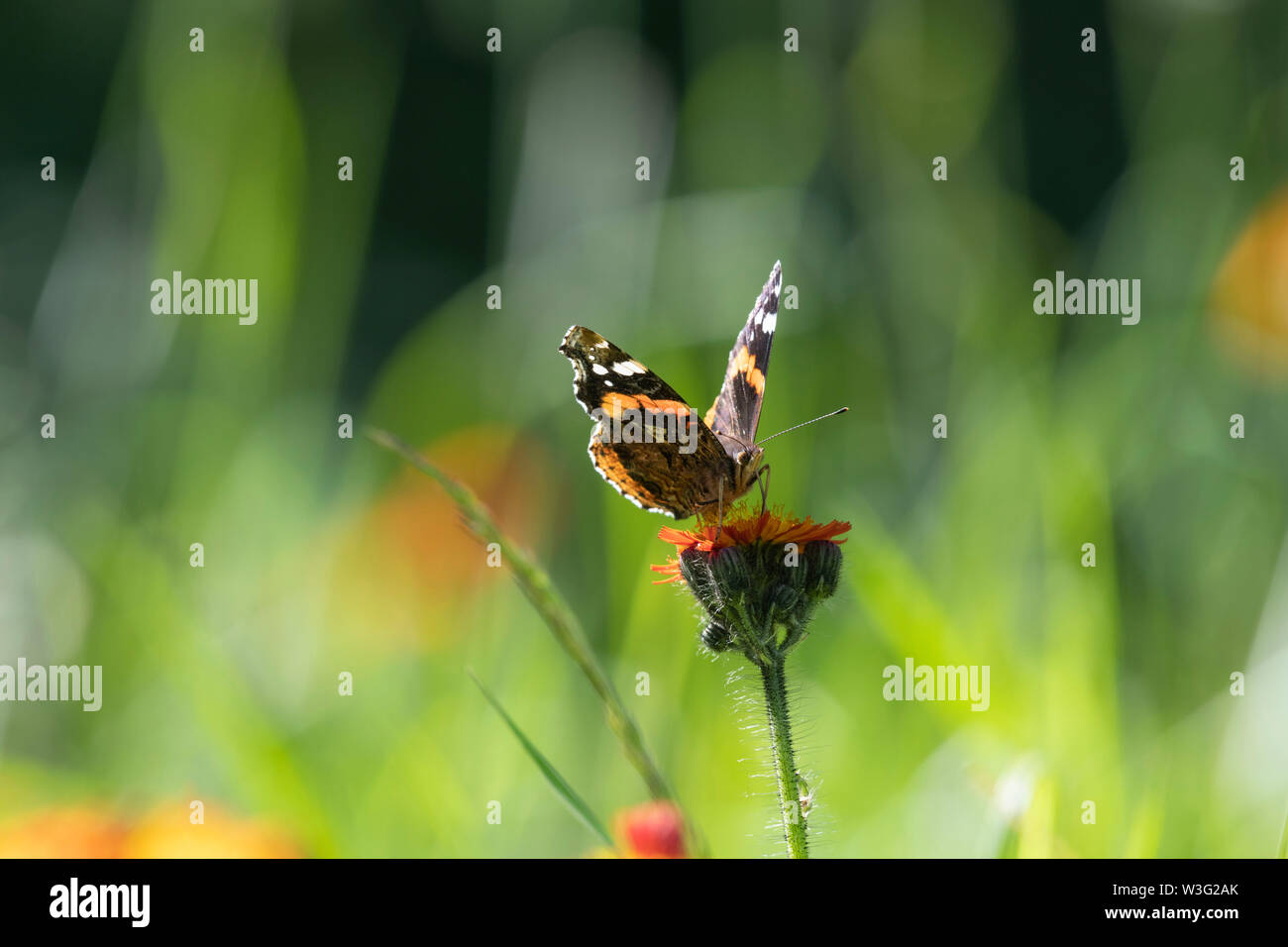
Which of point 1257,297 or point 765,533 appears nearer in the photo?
point 765,533

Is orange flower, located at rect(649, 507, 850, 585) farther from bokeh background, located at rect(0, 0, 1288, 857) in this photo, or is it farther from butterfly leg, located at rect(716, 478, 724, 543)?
bokeh background, located at rect(0, 0, 1288, 857)

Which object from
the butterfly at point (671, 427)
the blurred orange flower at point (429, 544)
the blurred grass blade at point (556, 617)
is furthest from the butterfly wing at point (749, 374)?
the blurred orange flower at point (429, 544)

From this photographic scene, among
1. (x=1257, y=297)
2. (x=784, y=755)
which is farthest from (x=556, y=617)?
(x=1257, y=297)

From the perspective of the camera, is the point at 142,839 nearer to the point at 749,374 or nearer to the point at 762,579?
the point at 762,579

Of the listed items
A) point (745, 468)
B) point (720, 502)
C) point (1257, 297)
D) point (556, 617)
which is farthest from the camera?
point (1257, 297)

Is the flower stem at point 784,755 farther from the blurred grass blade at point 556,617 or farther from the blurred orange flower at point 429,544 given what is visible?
the blurred orange flower at point 429,544

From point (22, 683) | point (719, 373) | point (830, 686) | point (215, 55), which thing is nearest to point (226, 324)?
point (215, 55)

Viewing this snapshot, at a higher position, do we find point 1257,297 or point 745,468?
point 1257,297

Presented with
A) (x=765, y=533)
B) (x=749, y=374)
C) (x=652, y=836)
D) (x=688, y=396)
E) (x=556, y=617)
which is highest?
(x=688, y=396)
